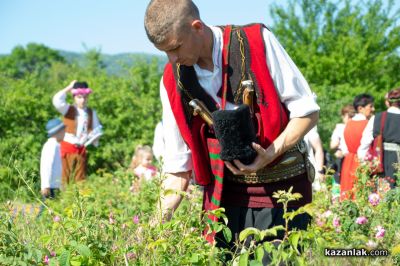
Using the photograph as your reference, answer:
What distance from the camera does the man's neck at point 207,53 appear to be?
2986mm

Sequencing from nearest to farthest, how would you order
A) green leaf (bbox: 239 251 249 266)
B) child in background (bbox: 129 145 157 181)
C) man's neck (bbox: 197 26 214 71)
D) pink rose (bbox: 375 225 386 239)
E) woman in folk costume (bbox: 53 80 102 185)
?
green leaf (bbox: 239 251 249 266) < man's neck (bbox: 197 26 214 71) < pink rose (bbox: 375 225 386 239) < child in background (bbox: 129 145 157 181) < woman in folk costume (bbox: 53 80 102 185)

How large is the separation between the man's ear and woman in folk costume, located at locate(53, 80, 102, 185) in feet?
24.5

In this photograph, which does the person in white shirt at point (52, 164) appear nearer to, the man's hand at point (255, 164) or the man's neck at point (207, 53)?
Result: the man's neck at point (207, 53)

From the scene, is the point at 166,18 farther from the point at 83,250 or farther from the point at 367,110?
the point at 367,110

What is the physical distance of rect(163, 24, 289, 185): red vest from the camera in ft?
9.57

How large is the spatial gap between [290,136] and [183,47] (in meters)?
0.53

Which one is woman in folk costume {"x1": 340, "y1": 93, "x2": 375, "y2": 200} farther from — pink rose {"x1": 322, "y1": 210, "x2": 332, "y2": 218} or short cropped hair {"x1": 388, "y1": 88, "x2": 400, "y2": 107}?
pink rose {"x1": 322, "y1": 210, "x2": 332, "y2": 218}

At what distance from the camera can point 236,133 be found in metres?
2.78

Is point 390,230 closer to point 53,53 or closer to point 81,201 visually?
point 81,201

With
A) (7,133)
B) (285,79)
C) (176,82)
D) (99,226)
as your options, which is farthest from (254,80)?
(7,133)

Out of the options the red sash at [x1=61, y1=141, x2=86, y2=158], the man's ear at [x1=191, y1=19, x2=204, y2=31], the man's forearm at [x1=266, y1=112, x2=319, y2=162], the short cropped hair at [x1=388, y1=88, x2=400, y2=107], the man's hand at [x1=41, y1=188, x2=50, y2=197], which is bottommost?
the man's hand at [x1=41, y1=188, x2=50, y2=197]

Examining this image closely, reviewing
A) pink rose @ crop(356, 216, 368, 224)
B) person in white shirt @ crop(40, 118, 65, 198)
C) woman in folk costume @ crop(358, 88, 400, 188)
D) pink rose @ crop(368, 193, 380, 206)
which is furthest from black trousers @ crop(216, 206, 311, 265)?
person in white shirt @ crop(40, 118, 65, 198)

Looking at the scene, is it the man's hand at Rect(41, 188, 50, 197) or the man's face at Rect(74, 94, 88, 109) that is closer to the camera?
the man's hand at Rect(41, 188, 50, 197)

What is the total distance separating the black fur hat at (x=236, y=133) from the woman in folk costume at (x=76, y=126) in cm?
755
